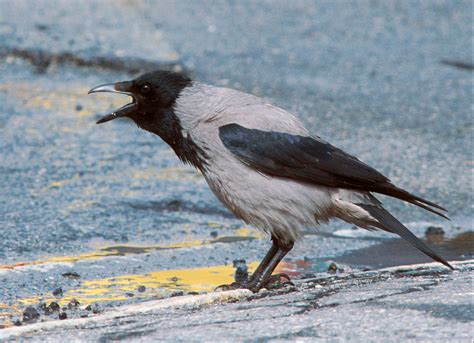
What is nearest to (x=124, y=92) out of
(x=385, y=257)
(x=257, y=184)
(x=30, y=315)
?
(x=257, y=184)

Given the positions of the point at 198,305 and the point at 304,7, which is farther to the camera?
the point at 304,7

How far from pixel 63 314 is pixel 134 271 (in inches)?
39.2

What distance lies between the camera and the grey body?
4.99 m

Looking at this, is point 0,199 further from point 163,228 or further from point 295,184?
point 295,184

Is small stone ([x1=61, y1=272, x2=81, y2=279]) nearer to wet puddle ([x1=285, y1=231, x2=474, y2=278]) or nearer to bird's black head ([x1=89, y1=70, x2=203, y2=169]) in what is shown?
bird's black head ([x1=89, y1=70, x2=203, y2=169])

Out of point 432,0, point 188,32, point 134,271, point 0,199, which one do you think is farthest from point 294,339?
point 432,0

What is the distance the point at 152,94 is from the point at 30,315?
4.71 ft

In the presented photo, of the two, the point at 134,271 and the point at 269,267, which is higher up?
the point at 269,267

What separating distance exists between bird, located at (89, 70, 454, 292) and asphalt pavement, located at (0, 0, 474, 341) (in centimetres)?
29

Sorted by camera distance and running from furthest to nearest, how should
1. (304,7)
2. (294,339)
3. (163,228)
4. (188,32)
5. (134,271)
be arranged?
1. (304,7)
2. (188,32)
3. (163,228)
4. (134,271)
5. (294,339)

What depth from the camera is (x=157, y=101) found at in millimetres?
5383

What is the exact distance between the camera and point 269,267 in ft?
16.6

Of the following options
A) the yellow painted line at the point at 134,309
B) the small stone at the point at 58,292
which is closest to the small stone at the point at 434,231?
the yellow painted line at the point at 134,309

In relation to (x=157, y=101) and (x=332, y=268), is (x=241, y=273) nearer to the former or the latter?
(x=332, y=268)
